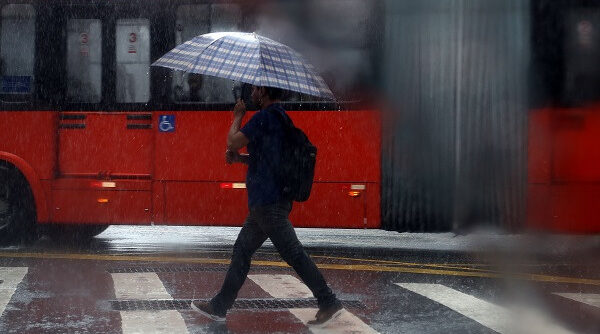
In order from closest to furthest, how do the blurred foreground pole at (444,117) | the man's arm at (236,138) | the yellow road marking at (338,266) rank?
the man's arm at (236,138)
the yellow road marking at (338,266)
the blurred foreground pole at (444,117)

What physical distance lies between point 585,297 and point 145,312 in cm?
386

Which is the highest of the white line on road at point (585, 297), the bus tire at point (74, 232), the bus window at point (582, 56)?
the bus window at point (582, 56)

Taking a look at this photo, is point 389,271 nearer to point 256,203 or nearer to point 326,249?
point 326,249

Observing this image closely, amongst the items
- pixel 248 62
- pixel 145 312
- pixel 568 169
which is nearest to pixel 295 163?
pixel 248 62

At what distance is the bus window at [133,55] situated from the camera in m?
12.3

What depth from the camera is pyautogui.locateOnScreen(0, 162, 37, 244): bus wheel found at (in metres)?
12.3

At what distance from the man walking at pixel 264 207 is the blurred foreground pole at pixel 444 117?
4.73 m

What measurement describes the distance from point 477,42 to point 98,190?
15.9 ft

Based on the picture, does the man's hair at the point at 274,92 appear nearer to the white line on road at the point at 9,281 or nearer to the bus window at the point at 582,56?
the white line on road at the point at 9,281

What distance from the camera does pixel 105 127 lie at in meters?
12.3

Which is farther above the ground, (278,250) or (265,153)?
(265,153)

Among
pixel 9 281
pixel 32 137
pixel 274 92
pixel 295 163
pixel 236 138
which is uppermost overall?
pixel 274 92

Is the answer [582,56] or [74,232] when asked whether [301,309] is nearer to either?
[582,56]

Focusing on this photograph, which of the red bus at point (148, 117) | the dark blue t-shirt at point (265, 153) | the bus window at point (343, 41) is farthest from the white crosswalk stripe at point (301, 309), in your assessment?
the bus window at point (343, 41)
